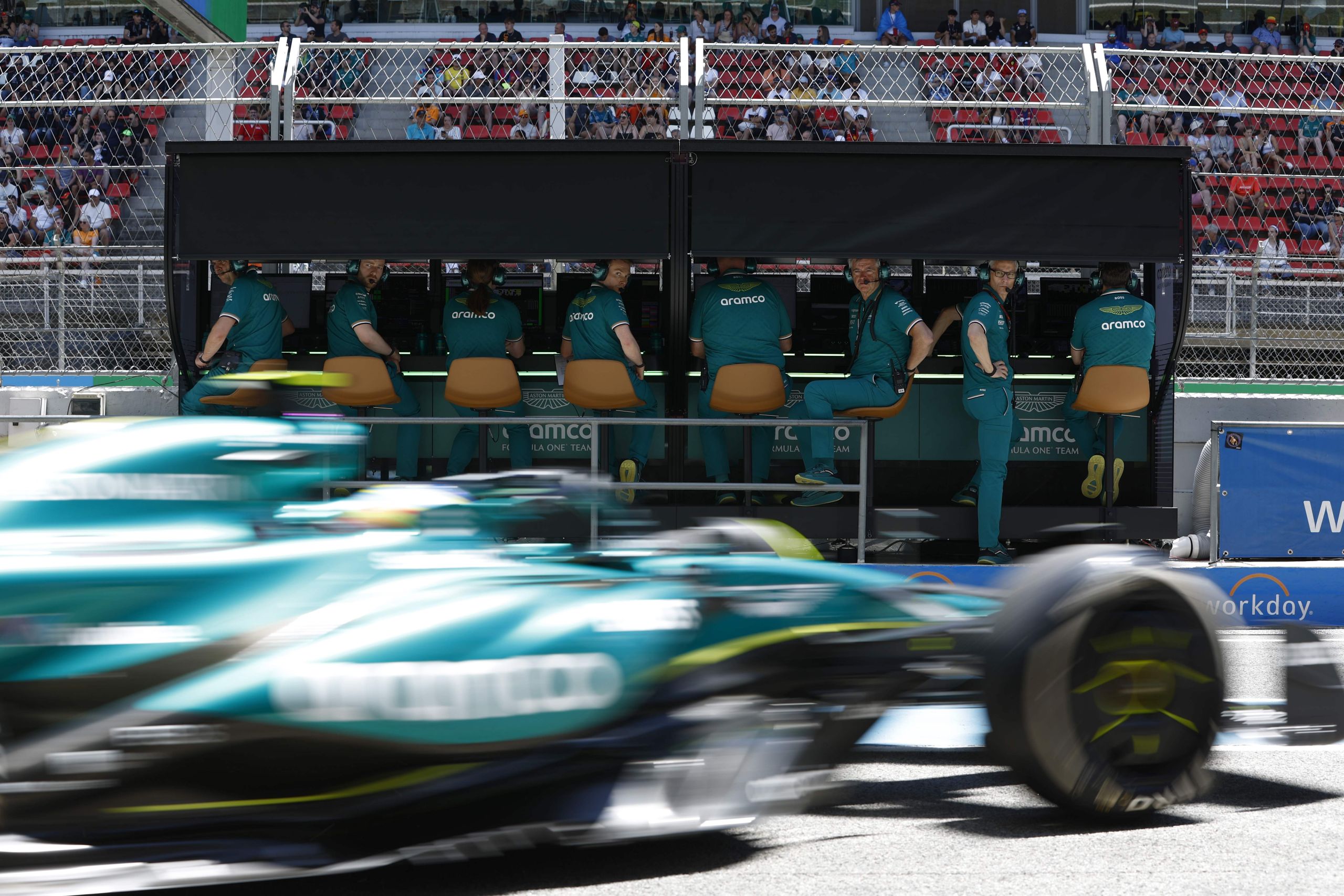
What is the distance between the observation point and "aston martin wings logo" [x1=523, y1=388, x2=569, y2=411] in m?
9.98

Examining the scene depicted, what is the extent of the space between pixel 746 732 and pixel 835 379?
18.7 ft

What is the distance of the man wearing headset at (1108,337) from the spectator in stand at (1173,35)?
15577 millimetres

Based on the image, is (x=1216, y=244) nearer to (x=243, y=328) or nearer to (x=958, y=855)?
(x=243, y=328)

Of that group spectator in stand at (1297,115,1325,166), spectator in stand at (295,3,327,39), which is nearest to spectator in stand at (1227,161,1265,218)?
spectator in stand at (1297,115,1325,166)

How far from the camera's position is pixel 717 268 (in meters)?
9.87

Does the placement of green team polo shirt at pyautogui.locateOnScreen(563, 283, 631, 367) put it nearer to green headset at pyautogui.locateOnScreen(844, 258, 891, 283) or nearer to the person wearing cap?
green headset at pyautogui.locateOnScreen(844, 258, 891, 283)

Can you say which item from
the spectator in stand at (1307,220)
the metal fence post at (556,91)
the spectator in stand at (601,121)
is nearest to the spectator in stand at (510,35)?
the spectator in stand at (601,121)

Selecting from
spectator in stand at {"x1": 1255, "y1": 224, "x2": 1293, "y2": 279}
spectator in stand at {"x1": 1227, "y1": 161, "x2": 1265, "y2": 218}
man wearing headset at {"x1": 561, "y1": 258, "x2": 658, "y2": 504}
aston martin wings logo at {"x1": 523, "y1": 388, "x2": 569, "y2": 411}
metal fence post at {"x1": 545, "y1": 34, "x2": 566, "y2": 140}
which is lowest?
aston martin wings logo at {"x1": 523, "y1": 388, "x2": 569, "y2": 411}

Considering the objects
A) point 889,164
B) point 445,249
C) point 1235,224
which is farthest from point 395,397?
point 1235,224

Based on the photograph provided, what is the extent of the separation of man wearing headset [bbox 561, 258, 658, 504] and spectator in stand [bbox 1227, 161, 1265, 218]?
5817 millimetres

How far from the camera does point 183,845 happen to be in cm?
311

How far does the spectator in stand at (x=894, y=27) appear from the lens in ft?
74.3

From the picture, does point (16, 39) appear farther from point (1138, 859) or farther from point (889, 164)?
point (1138, 859)

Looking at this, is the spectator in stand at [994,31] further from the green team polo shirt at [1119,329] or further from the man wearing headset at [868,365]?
the man wearing headset at [868,365]
